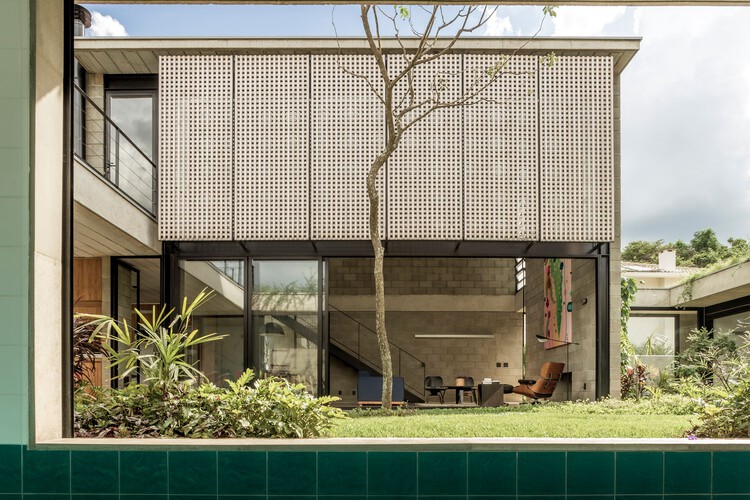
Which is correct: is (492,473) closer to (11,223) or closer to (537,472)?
(537,472)

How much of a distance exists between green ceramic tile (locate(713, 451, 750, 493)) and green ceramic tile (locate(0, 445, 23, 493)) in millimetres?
2801

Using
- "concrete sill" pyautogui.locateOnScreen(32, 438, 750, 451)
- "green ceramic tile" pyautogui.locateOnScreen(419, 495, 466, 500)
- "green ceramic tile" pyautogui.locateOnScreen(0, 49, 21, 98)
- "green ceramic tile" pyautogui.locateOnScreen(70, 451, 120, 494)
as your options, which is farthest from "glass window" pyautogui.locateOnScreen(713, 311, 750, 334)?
"green ceramic tile" pyautogui.locateOnScreen(0, 49, 21, 98)

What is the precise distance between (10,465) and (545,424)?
498 cm

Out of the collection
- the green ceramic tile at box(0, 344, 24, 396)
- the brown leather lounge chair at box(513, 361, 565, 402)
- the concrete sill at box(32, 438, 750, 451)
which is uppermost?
the green ceramic tile at box(0, 344, 24, 396)

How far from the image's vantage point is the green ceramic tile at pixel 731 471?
3.10m

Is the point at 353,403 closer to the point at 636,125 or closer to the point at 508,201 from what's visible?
the point at 508,201

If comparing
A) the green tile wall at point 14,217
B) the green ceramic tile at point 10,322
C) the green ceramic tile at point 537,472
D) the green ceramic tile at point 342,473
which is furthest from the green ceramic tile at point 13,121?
the green ceramic tile at point 537,472

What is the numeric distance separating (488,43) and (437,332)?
913cm

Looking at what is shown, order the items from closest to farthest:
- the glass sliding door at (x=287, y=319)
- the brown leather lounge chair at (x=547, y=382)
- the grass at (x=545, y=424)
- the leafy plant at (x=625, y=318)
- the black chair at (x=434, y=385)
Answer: the grass at (x=545, y=424), the glass sliding door at (x=287, y=319), the leafy plant at (x=625, y=318), the brown leather lounge chair at (x=547, y=382), the black chair at (x=434, y=385)

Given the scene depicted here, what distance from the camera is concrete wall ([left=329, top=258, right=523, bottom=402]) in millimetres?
18250

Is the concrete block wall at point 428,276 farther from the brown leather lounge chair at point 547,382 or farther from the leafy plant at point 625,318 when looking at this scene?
the leafy plant at point 625,318

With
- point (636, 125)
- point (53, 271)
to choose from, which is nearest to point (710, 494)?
point (53, 271)

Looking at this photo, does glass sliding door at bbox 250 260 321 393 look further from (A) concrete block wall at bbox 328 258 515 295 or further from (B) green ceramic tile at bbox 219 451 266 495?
(B) green ceramic tile at bbox 219 451 266 495

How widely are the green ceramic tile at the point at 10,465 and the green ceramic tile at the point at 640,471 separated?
2.40 m
